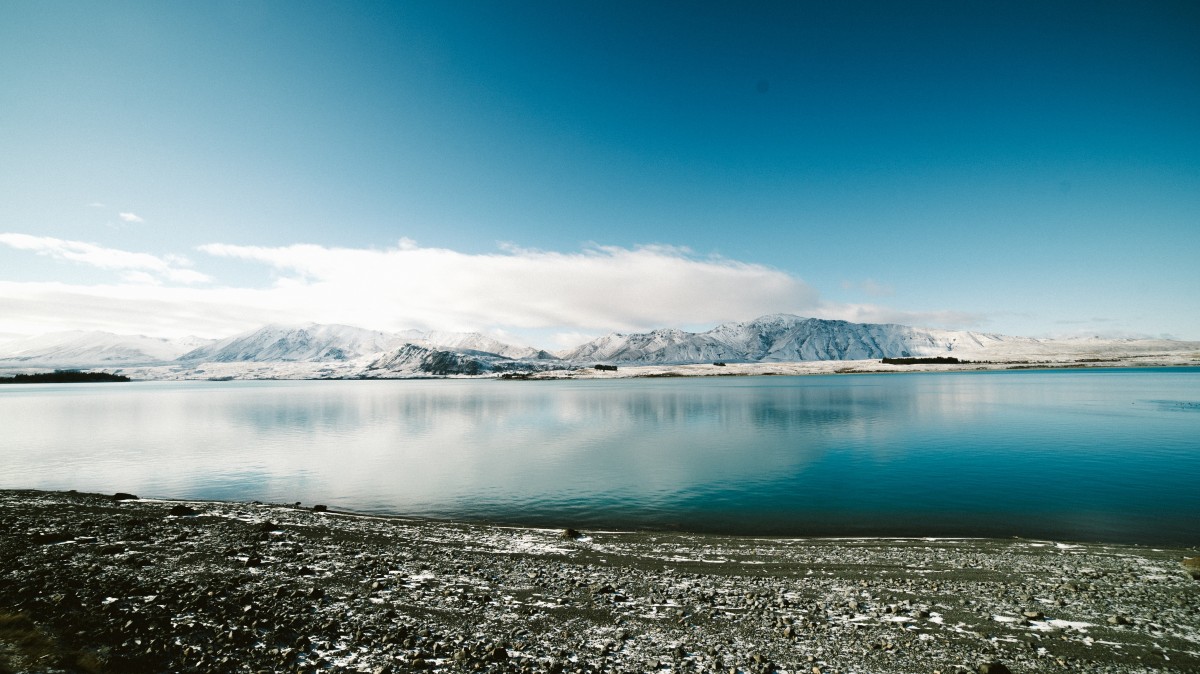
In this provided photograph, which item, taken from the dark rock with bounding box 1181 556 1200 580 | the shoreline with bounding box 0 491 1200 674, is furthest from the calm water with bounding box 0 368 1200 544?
the shoreline with bounding box 0 491 1200 674

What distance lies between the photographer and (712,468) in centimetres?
3272

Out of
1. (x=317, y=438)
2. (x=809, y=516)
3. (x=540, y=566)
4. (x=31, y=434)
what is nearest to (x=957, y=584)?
(x=809, y=516)

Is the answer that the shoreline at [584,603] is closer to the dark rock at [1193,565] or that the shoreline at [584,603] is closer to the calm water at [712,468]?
the dark rock at [1193,565]

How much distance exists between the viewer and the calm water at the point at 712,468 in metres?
22.3

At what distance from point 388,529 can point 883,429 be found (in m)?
46.3

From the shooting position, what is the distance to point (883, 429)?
49844mm

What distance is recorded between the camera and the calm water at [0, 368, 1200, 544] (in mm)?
22266

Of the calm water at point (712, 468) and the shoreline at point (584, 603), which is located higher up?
the shoreline at point (584, 603)

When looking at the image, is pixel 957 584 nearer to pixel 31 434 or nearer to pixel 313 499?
pixel 313 499

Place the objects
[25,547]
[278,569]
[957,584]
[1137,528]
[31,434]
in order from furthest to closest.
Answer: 1. [31,434]
2. [1137,528]
3. [25,547]
4. [278,569]
5. [957,584]

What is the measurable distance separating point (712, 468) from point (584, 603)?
71.5 feet

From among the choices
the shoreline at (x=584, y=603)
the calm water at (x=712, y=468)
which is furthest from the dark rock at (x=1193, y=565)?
the calm water at (x=712, y=468)

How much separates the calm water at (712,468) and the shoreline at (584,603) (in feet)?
15.7

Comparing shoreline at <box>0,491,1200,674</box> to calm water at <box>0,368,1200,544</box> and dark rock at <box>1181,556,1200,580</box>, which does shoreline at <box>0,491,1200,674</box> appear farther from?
calm water at <box>0,368,1200,544</box>
